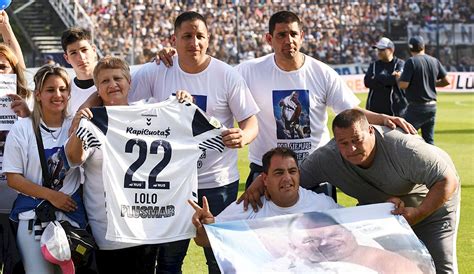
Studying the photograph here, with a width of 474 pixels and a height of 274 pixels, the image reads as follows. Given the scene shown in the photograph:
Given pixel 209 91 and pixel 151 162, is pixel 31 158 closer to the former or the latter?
pixel 151 162

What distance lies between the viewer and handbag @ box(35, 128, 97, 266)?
238 inches

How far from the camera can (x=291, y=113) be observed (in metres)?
7.30

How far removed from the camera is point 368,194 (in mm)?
6758

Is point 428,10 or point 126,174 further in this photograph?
point 428,10

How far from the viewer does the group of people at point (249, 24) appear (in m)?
41.8

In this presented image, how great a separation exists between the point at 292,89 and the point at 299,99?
0.10 m

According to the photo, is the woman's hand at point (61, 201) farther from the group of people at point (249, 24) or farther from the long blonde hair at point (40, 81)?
the group of people at point (249, 24)

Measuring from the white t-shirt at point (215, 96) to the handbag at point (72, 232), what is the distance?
1.05m

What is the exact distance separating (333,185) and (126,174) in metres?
1.73

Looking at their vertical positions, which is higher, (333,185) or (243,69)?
(243,69)

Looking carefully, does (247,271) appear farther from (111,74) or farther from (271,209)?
(111,74)

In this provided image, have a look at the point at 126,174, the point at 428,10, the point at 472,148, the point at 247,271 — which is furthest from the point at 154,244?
the point at 428,10

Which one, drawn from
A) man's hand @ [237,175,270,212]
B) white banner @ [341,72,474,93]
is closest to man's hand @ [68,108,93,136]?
man's hand @ [237,175,270,212]

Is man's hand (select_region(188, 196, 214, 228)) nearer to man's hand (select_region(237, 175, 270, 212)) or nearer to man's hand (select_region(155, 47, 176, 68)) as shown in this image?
man's hand (select_region(237, 175, 270, 212))
